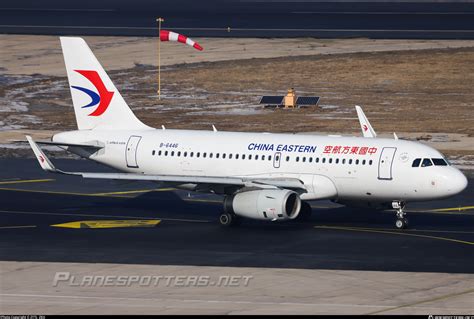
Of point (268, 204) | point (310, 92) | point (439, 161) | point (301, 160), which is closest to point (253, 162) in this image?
point (301, 160)

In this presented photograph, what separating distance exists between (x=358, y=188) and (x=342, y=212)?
6440mm

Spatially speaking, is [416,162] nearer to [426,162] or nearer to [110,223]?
[426,162]

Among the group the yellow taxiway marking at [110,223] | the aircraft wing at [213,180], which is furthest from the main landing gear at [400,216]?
the yellow taxiway marking at [110,223]

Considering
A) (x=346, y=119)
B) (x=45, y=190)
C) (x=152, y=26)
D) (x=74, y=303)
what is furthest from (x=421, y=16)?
(x=74, y=303)

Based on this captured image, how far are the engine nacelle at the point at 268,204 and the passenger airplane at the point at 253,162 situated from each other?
46 millimetres

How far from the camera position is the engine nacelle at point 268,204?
55.0m

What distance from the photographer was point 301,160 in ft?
190

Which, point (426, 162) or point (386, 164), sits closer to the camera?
point (426, 162)

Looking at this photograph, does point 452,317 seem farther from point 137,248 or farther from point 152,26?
point 152,26

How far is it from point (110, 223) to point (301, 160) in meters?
9.91

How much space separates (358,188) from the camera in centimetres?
5662

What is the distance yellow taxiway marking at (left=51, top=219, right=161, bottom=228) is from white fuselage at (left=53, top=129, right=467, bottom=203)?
3035 mm

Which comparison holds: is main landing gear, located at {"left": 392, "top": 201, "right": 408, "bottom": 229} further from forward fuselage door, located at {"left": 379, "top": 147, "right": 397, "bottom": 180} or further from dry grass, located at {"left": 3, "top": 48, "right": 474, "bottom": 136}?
dry grass, located at {"left": 3, "top": 48, "right": 474, "bottom": 136}

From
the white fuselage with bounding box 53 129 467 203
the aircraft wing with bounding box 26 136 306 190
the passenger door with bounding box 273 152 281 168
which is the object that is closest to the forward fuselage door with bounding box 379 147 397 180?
the white fuselage with bounding box 53 129 467 203
